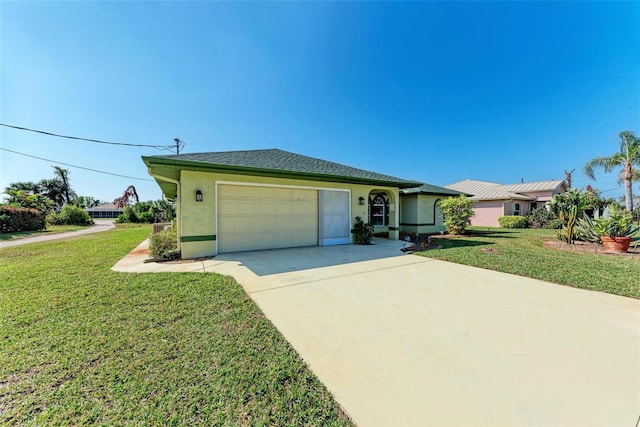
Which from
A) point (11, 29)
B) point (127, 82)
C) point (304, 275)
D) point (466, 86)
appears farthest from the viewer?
point (466, 86)

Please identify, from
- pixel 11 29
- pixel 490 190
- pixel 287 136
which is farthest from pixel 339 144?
pixel 11 29

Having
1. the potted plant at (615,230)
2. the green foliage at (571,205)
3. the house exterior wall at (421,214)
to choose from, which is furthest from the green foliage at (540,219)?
the potted plant at (615,230)

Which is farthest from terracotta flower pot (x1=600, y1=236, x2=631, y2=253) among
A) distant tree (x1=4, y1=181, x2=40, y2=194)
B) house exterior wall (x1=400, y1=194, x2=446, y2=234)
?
distant tree (x1=4, y1=181, x2=40, y2=194)

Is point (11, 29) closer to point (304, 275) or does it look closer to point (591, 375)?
point (304, 275)

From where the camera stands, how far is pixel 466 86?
13.0m

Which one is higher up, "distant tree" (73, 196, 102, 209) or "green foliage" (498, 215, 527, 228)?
"distant tree" (73, 196, 102, 209)

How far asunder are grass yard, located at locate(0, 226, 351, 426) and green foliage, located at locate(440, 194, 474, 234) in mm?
12839

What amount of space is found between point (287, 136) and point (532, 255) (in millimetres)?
14992

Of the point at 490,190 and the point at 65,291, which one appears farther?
the point at 490,190

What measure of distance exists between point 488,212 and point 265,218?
69.6ft

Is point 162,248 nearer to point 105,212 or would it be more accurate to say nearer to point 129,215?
point 129,215

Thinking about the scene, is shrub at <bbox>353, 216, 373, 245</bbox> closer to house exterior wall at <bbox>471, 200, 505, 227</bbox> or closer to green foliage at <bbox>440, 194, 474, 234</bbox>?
green foliage at <bbox>440, 194, 474, 234</bbox>

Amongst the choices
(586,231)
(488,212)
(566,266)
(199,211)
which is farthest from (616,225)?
(199,211)

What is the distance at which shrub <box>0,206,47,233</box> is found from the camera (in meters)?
16.9
